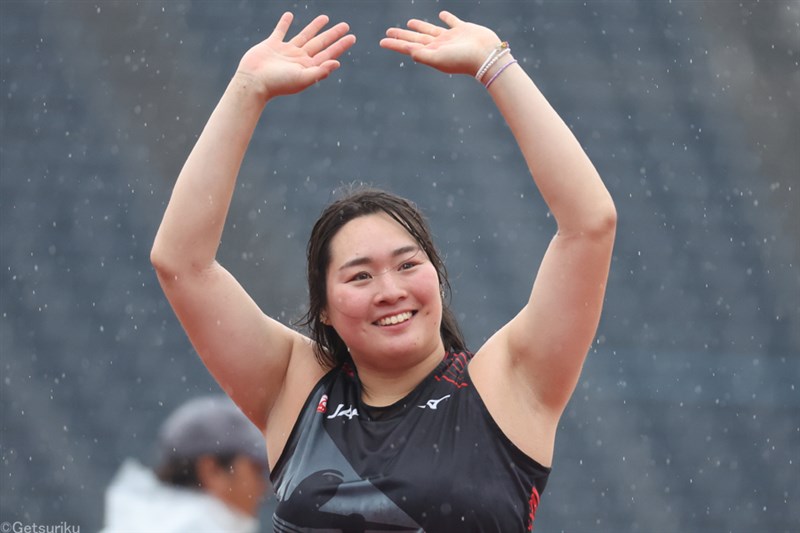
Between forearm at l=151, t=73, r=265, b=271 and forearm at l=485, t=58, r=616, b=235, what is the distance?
53cm

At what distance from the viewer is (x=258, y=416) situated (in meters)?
2.38

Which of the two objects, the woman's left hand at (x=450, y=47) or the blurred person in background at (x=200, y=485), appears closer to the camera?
the woman's left hand at (x=450, y=47)

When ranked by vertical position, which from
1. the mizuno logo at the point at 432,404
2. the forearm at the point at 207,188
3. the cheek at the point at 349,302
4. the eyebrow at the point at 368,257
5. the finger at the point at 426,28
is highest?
the finger at the point at 426,28

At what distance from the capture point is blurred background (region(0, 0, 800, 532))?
590 centimetres

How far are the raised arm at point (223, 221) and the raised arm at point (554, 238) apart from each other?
21cm

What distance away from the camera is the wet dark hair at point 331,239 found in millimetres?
2324

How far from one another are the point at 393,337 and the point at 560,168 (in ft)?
1.49

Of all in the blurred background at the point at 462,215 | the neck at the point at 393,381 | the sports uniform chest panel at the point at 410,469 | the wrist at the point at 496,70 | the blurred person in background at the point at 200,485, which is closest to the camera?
the sports uniform chest panel at the point at 410,469

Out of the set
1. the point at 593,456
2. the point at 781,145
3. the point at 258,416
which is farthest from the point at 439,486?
the point at 781,145

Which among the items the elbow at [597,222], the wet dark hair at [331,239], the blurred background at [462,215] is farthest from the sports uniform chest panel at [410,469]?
the blurred background at [462,215]

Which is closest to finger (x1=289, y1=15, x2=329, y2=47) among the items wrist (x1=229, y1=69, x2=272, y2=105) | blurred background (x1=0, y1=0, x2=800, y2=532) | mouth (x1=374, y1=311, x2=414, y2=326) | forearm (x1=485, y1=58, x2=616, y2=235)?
wrist (x1=229, y1=69, x2=272, y2=105)

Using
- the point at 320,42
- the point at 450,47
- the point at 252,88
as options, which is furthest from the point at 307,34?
the point at 450,47

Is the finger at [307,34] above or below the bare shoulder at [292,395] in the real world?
above

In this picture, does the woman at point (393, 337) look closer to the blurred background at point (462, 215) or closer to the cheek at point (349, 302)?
the cheek at point (349, 302)
